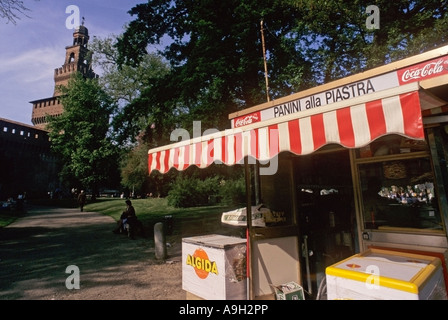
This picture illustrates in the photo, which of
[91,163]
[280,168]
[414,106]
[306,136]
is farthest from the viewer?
[91,163]

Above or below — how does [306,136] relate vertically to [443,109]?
below

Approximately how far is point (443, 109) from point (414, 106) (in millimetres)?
1362

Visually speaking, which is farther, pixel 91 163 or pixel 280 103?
pixel 91 163

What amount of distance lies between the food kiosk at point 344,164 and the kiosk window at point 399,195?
1 centimetres

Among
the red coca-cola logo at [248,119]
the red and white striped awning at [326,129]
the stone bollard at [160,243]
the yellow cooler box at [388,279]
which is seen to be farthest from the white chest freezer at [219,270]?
the stone bollard at [160,243]

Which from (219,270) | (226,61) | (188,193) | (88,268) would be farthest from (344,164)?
(188,193)

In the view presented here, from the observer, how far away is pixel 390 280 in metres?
2.26

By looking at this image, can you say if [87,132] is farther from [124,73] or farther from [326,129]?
[326,129]

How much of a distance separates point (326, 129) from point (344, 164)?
2.53 meters

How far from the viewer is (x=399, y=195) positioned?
12.4 feet

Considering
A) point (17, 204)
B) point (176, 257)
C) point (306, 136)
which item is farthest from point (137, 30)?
point (17, 204)

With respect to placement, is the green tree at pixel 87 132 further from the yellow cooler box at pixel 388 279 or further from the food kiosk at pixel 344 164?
the yellow cooler box at pixel 388 279

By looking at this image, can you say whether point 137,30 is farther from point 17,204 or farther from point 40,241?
point 17,204

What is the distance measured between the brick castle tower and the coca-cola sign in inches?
3153
